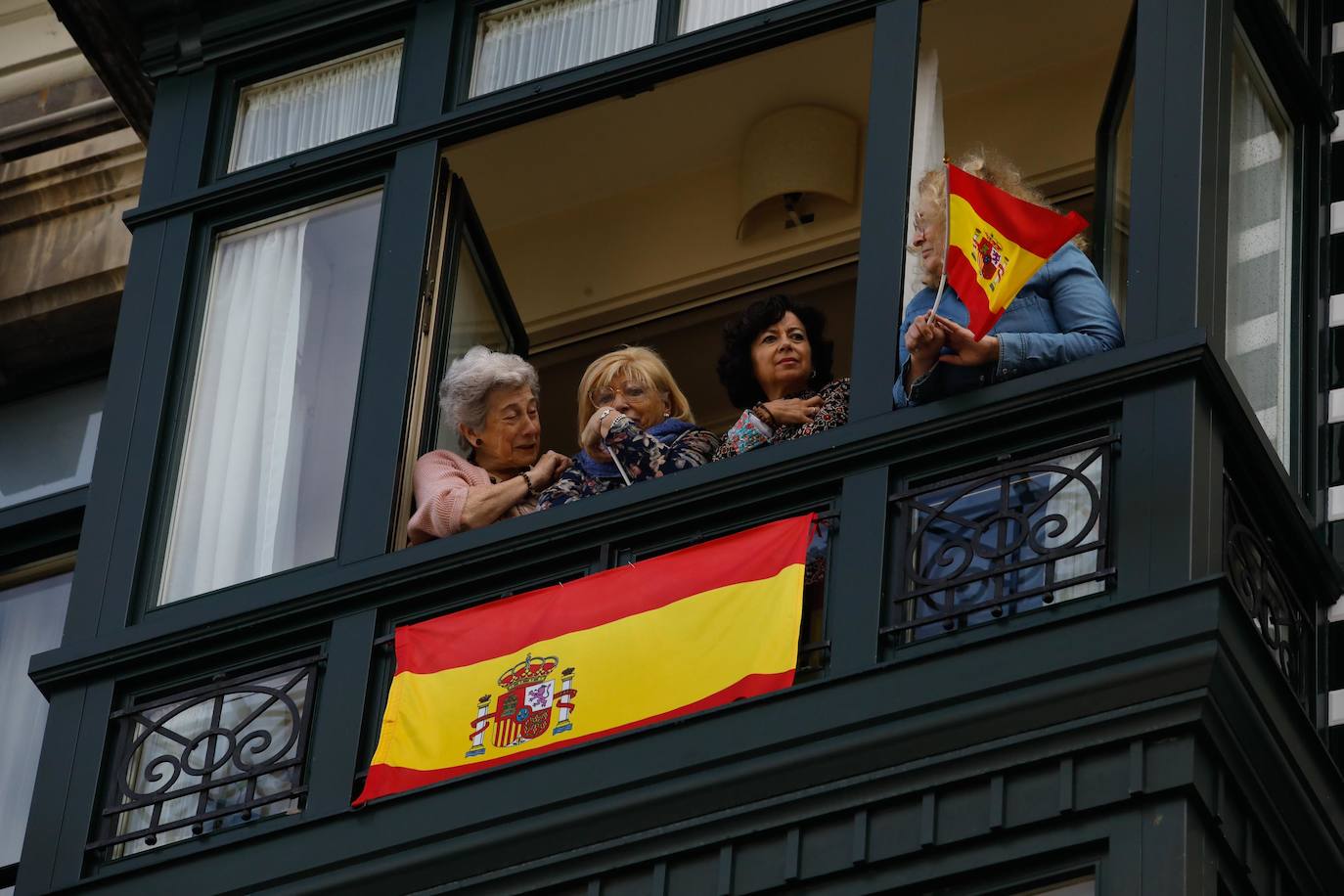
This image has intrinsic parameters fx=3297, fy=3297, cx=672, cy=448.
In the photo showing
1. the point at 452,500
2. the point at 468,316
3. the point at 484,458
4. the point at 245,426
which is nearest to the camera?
the point at 452,500

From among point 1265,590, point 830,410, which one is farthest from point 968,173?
point 1265,590

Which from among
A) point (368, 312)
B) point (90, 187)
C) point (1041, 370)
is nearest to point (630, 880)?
point (1041, 370)

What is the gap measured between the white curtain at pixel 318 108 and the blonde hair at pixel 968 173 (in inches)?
99.2

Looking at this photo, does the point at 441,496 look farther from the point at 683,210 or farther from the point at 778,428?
the point at 683,210

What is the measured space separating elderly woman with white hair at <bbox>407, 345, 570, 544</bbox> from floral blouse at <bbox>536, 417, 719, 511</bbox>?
20 cm

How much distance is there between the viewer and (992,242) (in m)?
11.0

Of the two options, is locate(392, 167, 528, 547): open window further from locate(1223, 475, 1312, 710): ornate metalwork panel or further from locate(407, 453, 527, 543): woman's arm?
locate(1223, 475, 1312, 710): ornate metalwork panel

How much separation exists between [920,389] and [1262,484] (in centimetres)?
115

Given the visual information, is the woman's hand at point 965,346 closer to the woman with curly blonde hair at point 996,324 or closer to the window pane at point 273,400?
the woman with curly blonde hair at point 996,324

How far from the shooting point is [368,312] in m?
12.4

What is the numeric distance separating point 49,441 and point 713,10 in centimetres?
481

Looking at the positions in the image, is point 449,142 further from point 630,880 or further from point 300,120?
point 630,880

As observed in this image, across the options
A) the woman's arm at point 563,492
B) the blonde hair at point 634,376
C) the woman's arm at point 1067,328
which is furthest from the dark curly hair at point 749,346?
the woman's arm at point 1067,328

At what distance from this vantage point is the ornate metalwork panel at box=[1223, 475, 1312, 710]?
10.4 m
